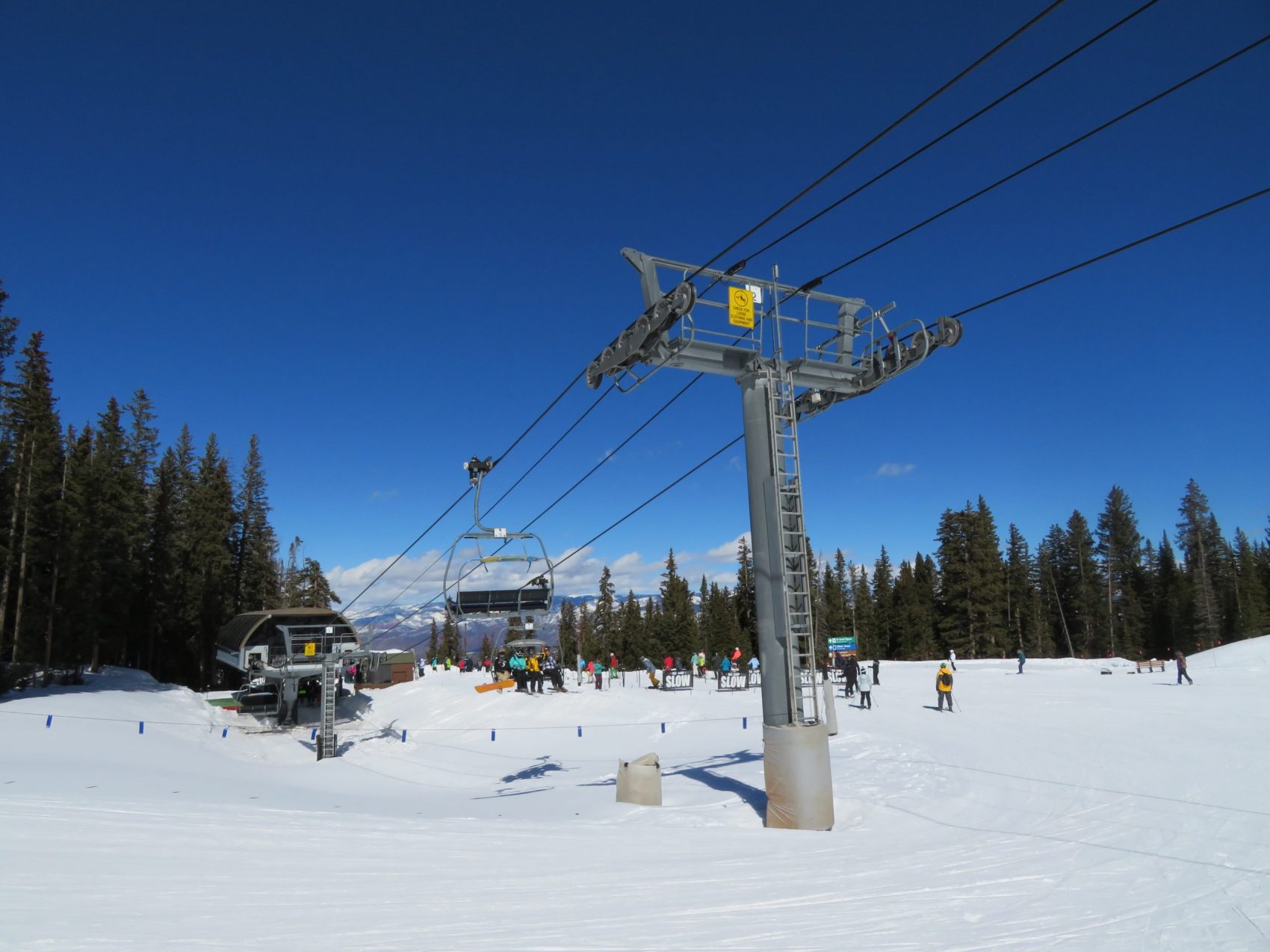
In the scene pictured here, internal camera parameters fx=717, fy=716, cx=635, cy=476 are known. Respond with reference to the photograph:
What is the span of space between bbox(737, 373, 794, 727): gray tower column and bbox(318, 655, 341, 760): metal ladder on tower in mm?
17345

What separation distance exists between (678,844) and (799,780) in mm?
2107

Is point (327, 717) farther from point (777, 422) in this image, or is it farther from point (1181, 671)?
point (1181, 671)

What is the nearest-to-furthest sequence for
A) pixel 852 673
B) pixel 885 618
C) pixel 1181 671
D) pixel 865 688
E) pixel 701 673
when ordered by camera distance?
pixel 865 688
pixel 852 673
pixel 1181 671
pixel 701 673
pixel 885 618

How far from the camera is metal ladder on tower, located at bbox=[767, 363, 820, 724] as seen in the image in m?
10.8

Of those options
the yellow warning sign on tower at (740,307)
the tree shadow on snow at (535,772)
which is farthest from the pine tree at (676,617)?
the yellow warning sign on tower at (740,307)

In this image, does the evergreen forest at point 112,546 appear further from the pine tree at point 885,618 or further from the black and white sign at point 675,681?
the pine tree at point 885,618

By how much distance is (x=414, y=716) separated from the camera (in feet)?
98.1

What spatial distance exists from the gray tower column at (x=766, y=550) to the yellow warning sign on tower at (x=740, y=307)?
0.90m

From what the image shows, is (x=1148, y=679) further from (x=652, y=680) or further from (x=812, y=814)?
(x=812, y=814)

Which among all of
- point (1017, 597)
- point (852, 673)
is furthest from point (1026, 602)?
point (852, 673)

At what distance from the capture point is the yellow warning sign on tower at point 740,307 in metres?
11.4

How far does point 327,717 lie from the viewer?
2352 cm

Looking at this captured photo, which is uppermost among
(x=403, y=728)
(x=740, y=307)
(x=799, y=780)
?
(x=740, y=307)

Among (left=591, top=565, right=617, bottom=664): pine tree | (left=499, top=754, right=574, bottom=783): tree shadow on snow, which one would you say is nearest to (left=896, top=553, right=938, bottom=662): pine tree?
(left=591, top=565, right=617, bottom=664): pine tree
